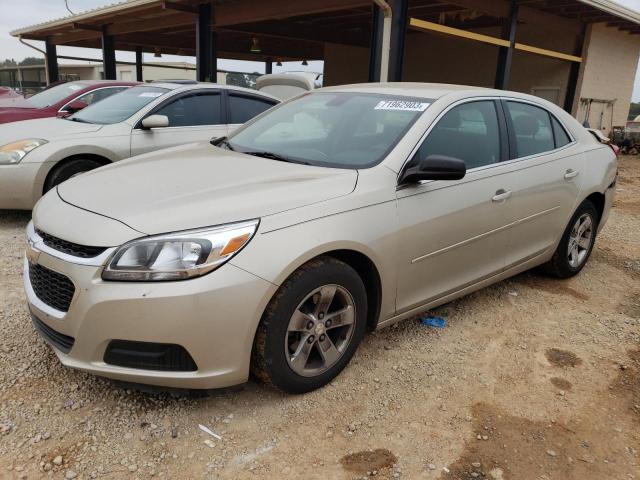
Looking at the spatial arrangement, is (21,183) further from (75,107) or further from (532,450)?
(532,450)

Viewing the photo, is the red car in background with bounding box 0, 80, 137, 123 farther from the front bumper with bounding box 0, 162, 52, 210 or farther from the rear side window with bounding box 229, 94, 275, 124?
the front bumper with bounding box 0, 162, 52, 210

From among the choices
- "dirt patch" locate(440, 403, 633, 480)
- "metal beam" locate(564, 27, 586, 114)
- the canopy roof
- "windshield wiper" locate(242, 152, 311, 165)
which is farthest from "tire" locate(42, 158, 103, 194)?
"metal beam" locate(564, 27, 586, 114)

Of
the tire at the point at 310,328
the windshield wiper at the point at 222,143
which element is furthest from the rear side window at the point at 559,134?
the windshield wiper at the point at 222,143

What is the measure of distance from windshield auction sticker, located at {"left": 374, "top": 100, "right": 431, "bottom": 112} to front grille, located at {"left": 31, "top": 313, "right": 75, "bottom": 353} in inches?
87.4

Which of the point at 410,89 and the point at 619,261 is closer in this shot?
the point at 410,89

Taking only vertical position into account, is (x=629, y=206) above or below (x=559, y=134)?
below

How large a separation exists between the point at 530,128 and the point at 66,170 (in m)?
4.43

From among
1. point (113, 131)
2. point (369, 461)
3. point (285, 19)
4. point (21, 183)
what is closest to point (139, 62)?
point (285, 19)

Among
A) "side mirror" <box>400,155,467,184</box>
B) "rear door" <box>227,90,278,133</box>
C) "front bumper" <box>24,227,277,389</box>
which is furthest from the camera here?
"rear door" <box>227,90,278,133</box>

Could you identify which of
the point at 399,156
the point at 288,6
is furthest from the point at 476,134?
the point at 288,6

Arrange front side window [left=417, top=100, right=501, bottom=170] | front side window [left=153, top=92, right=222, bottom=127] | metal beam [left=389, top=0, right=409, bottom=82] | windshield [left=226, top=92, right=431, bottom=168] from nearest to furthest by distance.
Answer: windshield [left=226, top=92, right=431, bottom=168]
front side window [left=417, top=100, right=501, bottom=170]
front side window [left=153, top=92, right=222, bottom=127]
metal beam [left=389, top=0, right=409, bottom=82]

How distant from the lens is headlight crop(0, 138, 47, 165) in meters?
5.25

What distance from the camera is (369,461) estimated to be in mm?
2369

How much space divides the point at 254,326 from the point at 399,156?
1287mm
